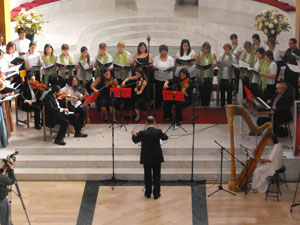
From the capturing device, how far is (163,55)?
11906 millimetres

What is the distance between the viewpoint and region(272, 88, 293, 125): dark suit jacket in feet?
35.1

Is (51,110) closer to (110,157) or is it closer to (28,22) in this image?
(110,157)

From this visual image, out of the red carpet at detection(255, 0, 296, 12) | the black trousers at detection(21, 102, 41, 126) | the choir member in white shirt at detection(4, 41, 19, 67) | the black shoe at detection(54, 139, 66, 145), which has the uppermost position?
the red carpet at detection(255, 0, 296, 12)

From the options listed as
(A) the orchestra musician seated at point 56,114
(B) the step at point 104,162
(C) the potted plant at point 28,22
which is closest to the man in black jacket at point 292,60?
(B) the step at point 104,162

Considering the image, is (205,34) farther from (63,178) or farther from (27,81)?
(63,178)

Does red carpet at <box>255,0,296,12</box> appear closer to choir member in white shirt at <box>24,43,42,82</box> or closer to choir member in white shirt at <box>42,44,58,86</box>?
choir member in white shirt at <box>42,44,58,86</box>

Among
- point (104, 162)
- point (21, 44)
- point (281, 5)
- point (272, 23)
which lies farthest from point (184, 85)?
point (281, 5)

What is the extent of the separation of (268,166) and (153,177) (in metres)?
1.80

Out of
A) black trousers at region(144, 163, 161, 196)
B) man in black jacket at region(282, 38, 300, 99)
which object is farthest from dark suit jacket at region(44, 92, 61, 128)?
man in black jacket at region(282, 38, 300, 99)

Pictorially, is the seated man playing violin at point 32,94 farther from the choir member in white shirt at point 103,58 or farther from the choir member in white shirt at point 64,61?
the choir member in white shirt at point 103,58

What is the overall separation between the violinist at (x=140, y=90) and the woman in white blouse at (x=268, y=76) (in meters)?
2.17

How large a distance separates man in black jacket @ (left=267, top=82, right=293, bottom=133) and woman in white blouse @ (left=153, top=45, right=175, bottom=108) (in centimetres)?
213

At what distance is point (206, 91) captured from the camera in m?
12.5

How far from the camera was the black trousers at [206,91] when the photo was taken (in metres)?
12.4
